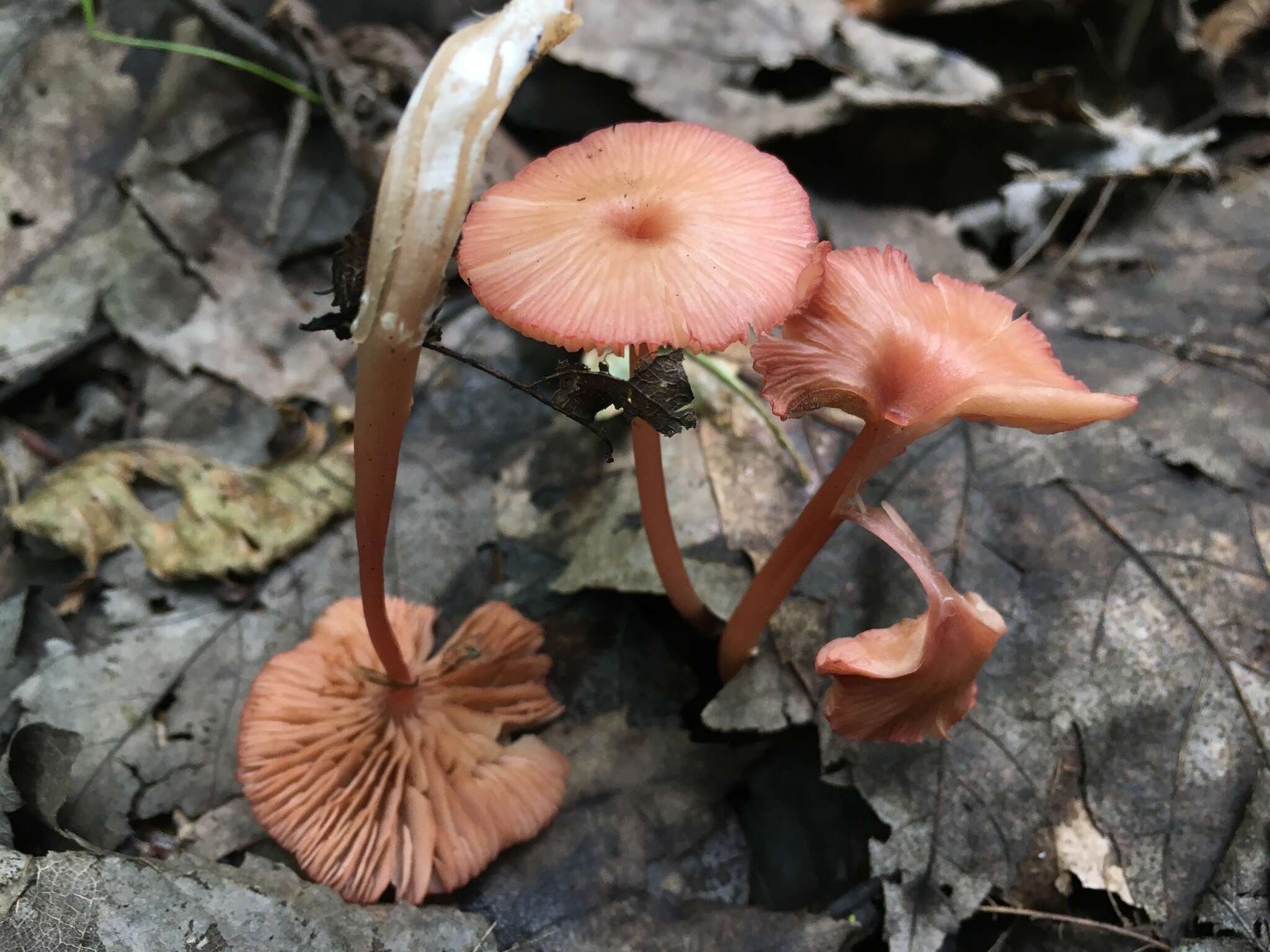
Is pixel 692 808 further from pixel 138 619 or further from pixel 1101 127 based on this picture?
pixel 1101 127

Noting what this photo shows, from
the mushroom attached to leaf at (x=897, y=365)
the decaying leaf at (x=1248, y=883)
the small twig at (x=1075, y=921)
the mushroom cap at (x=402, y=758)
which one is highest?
the mushroom attached to leaf at (x=897, y=365)

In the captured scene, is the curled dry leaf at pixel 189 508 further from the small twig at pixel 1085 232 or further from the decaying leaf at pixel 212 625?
the small twig at pixel 1085 232

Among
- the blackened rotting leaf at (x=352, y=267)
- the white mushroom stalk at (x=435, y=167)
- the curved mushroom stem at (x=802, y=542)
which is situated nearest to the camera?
the white mushroom stalk at (x=435, y=167)

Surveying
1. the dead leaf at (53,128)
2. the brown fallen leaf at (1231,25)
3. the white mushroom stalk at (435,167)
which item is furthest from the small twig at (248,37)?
the brown fallen leaf at (1231,25)

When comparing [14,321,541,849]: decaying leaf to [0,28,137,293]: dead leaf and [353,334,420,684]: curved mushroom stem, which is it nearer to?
[353,334,420,684]: curved mushroom stem

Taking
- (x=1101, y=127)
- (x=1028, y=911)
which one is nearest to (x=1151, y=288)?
(x=1101, y=127)

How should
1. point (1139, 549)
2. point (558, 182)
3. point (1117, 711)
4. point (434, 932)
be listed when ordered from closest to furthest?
point (558, 182) < point (434, 932) < point (1117, 711) < point (1139, 549)

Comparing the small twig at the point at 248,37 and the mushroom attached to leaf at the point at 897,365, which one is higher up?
the small twig at the point at 248,37

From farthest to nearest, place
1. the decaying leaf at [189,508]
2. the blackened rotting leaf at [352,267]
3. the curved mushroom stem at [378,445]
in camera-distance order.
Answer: the decaying leaf at [189,508], the blackened rotting leaf at [352,267], the curved mushroom stem at [378,445]

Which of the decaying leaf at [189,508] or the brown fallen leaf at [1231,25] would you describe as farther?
the brown fallen leaf at [1231,25]
